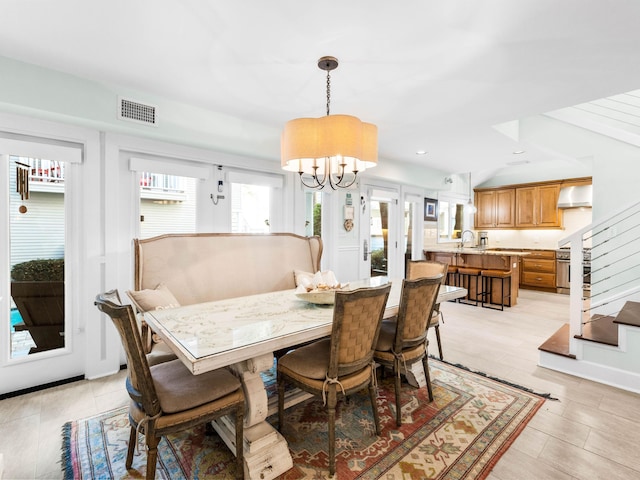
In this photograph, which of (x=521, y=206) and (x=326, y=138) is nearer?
(x=326, y=138)

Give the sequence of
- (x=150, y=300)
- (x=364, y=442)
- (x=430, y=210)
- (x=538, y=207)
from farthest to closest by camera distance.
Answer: (x=538, y=207) < (x=430, y=210) < (x=150, y=300) < (x=364, y=442)

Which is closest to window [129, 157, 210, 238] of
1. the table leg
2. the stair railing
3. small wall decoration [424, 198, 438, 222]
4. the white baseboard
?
the table leg

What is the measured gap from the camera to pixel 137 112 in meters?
2.68

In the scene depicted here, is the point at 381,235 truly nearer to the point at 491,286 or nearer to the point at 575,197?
the point at 491,286

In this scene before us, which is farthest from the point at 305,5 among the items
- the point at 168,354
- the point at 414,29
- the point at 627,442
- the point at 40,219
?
the point at 627,442

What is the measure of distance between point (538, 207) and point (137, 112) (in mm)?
7583

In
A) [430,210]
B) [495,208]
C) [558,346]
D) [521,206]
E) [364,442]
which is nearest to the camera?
[364,442]

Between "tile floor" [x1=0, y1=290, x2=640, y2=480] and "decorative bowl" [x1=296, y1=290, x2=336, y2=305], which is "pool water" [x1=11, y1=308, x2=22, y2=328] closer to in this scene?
"tile floor" [x1=0, y1=290, x2=640, y2=480]

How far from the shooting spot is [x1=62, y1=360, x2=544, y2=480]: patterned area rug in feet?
5.49

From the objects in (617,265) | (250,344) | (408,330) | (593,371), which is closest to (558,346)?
(593,371)

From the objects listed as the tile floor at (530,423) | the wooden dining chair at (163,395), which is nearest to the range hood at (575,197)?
the tile floor at (530,423)

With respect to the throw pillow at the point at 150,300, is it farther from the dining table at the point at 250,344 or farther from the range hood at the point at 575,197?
the range hood at the point at 575,197

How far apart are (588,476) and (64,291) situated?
151 inches

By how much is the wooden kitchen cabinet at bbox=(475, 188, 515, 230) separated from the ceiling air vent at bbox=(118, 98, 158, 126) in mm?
7405
